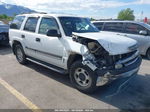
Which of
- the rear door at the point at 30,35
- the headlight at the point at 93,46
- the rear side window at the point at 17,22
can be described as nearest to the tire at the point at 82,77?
the headlight at the point at 93,46

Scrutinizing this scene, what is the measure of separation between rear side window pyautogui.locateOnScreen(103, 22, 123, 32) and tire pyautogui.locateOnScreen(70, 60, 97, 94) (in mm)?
4993

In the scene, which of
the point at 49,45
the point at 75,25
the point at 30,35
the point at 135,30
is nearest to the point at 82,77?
the point at 49,45

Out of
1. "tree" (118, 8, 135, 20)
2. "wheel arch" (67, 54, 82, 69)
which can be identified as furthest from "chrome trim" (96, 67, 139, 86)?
"tree" (118, 8, 135, 20)

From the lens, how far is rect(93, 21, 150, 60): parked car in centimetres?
738

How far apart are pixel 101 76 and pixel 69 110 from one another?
3.23ft

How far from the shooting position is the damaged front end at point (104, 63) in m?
3.54

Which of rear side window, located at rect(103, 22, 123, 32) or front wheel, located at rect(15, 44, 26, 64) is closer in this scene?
front wheel, located at rect(15, 44, 26, 64)

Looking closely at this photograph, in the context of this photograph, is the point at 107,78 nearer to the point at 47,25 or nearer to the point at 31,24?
the point at 47,25

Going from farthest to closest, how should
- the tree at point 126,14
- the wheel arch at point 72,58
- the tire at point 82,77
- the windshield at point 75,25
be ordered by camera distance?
the tree at point 126,14 → the windshield at point 75,25 → the wheel arch at point 72,58 → the tire at point 82,77

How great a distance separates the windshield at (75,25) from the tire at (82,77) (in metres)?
0.97

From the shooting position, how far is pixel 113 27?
27.8ft

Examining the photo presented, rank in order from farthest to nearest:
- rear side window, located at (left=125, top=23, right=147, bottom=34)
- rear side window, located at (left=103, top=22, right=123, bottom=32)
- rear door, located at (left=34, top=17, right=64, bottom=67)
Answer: rear side window, located at (left=103, top=22, right=123, bottom=32) → rear side window, located at (left=125, top=23, right=147, bottom=34) → rear door, located at (left=34, top=17, right=64, bottom=67)

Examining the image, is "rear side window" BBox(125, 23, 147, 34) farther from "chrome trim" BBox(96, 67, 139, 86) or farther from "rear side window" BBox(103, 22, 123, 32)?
"chrome trim" BBox(96, 67, 139, 86)

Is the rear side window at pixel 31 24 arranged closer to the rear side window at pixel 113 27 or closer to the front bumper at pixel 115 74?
the front bumper at pixel 115 74
